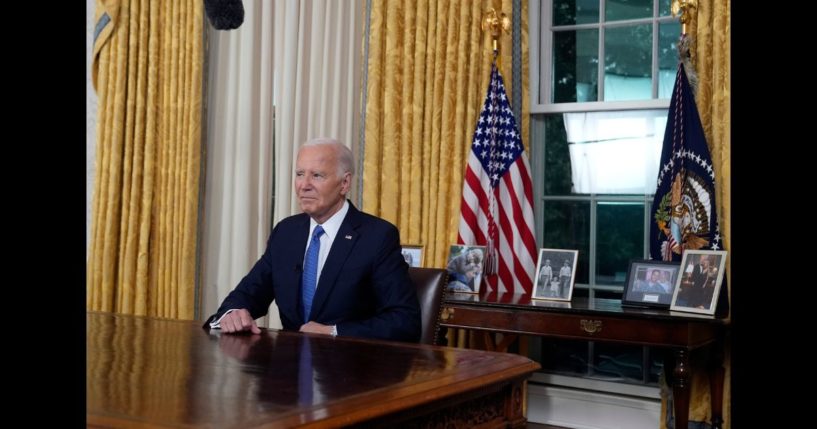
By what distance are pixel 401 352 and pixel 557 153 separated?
3087 millimetres

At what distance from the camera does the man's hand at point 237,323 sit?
252cm

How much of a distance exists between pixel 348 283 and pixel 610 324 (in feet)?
4.97

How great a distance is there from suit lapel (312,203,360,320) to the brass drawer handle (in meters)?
1.42

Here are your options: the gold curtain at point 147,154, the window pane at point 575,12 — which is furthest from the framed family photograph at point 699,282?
the gold curtain at point 147,154

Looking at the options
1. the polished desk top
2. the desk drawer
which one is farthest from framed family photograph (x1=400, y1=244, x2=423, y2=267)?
the desk drawer

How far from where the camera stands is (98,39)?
5.85 m

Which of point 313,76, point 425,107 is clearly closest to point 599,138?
point 425,107

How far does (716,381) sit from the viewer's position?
4148 millimetres

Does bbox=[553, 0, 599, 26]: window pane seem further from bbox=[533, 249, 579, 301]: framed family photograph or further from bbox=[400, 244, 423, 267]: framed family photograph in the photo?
bbox=[400, 244, 423, 267]: framed family photograph

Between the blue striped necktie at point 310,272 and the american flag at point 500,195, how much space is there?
1732 millimetres

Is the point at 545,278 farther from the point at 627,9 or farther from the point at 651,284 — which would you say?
the point at 627,9

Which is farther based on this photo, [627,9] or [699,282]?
[627,9]
